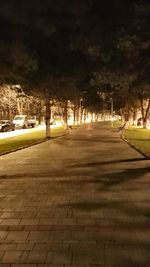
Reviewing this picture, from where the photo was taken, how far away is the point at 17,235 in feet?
21.6

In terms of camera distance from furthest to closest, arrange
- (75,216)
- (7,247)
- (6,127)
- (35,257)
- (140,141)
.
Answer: (6,127), (140,141), (75,216), (7,247), (35,257)

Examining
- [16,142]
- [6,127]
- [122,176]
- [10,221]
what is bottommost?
[6,127]

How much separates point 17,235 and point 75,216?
1516 millimetres

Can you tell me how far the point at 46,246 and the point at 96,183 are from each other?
5587 mm

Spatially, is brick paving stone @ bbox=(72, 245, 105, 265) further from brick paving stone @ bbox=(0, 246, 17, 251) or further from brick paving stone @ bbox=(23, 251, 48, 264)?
brick paving stone @ bbox=(0, 246, 17, 251)

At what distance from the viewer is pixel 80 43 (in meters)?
12.4

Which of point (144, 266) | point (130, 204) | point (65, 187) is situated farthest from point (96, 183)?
point (144, 266)

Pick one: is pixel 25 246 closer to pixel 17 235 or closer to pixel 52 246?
pixel 52 246

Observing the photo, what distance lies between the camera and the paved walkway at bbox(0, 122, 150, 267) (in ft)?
18.4

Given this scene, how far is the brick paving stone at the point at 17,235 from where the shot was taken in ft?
20.9

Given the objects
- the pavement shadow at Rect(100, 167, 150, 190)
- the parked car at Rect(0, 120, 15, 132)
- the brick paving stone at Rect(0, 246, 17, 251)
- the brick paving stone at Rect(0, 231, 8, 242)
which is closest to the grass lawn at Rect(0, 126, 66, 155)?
the pavement shadow at Rect(100, 167, 150, 190)

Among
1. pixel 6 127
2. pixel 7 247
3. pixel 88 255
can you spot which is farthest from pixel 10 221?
pixel 6 127

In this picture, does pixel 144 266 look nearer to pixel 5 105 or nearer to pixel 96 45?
pixel 96 45

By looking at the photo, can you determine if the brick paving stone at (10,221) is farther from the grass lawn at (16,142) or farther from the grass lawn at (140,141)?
the grass lawn at (16,142)
